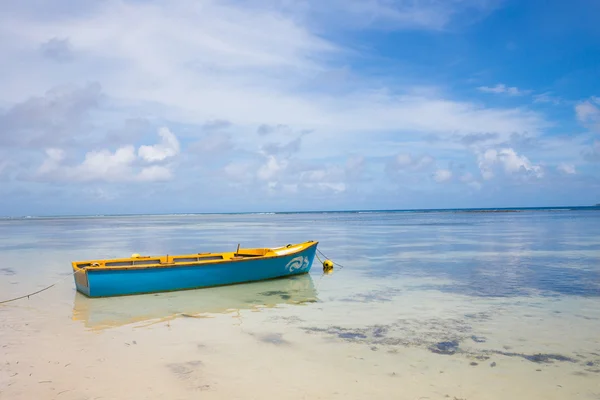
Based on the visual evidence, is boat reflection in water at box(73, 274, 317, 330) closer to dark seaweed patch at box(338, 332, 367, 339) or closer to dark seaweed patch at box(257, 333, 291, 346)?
dark seaweed patch at box(257, 333, 291, 346)

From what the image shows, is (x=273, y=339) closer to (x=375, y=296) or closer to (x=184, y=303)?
(x=184, y=303)

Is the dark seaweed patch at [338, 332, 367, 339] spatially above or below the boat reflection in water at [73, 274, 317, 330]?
above

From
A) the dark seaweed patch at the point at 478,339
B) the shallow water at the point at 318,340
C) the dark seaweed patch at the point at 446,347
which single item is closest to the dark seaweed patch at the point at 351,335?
the shallow water at the point at 318,340

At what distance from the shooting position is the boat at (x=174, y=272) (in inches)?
516

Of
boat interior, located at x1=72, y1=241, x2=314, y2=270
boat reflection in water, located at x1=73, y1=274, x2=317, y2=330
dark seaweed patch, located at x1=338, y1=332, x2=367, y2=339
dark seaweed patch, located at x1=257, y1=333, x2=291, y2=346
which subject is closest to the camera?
dark seaweed patch, located at x1=257, y1=333, x2=291, y2=346

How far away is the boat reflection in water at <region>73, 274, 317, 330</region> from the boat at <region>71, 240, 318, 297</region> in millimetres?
199

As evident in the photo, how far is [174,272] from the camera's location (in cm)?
1386

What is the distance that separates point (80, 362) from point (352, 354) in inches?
175

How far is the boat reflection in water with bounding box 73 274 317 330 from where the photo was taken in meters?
11.0

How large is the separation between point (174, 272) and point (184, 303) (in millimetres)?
1549

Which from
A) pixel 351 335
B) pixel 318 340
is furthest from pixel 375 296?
pixel 318 340

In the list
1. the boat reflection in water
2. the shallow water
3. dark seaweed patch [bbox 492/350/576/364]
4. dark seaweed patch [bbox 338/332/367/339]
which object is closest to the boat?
the boat reflection in water

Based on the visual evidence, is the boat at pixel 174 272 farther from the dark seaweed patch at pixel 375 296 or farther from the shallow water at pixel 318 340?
the dark seaweed patch at pixel 375 296

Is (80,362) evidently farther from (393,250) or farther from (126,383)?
(393,250)
